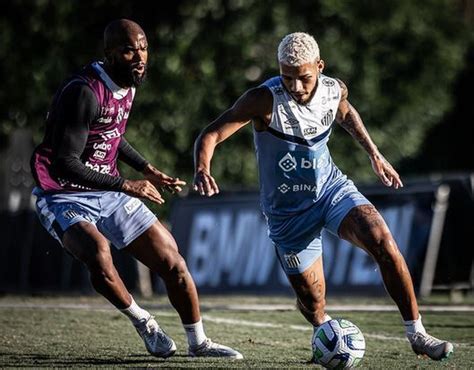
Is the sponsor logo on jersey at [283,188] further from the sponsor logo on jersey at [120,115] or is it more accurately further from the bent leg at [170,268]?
the sponsor logo on jersey at [120,115]

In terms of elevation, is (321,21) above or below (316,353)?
above

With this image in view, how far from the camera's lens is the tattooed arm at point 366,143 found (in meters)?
8.97

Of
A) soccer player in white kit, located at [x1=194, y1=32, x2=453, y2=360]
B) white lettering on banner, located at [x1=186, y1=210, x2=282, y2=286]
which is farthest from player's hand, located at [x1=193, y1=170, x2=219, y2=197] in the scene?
white lettering on banner, located at [x1=186, y1=210, x2=282, y2=286]

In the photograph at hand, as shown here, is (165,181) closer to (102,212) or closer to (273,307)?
(102,212)

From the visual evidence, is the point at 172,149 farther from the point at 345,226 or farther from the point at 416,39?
the point at 345,226

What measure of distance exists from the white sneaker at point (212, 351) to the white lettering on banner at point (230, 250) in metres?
7.33

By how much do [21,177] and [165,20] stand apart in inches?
262

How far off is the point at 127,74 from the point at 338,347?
2.52 meters

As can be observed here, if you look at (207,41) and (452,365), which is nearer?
(452,365)

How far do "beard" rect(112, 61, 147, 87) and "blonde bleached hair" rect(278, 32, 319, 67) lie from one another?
3.64ft

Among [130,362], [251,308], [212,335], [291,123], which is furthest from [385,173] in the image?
[251,308]

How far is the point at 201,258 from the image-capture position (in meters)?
16.9

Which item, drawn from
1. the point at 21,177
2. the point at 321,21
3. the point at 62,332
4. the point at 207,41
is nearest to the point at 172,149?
the point at 207,41

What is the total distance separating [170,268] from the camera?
8906 millimetres
